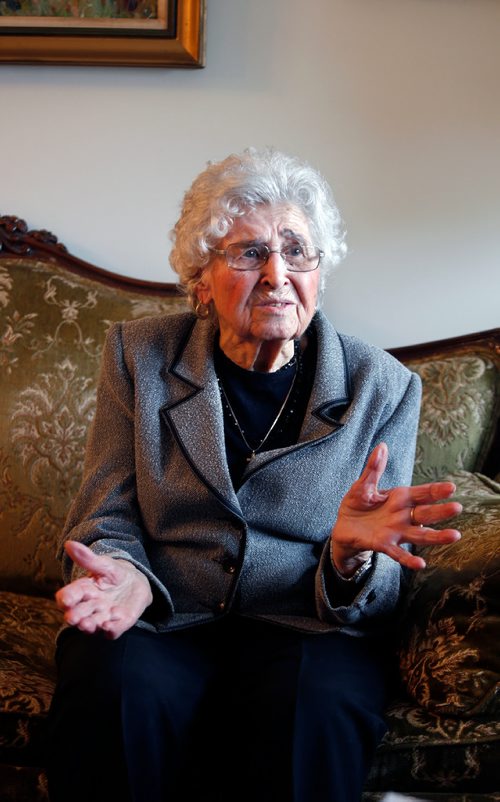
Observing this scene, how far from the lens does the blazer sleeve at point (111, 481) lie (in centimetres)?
149

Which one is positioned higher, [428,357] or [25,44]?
[25,44]

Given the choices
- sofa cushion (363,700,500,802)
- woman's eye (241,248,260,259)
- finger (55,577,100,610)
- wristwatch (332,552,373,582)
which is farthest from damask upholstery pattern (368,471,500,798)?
woman's eye (241,248,260,259)

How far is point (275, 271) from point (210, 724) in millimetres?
733

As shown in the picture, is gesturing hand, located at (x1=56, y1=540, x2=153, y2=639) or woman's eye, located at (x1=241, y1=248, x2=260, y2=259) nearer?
gesturing hand, located at (x1=56, y1=540, x2=153, y2=639)

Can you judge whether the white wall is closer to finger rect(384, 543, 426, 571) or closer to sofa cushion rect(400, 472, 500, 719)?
sofa cushion rect(400, 472, 500, 719)

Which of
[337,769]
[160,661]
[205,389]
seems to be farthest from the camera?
[205,389]

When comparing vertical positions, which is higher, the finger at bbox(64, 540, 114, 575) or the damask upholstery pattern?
the finger at bbox(64, 540, 114, 575)

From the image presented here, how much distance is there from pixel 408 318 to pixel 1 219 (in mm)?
1017

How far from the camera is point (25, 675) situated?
4.93 feet

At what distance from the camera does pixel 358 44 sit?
2119 mm

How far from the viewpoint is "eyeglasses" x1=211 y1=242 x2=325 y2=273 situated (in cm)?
156

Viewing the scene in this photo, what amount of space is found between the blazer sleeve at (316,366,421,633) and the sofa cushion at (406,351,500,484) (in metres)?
0.32

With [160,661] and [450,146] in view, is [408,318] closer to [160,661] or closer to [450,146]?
[450,146]

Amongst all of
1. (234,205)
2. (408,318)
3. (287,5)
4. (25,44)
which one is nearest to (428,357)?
(408,318)
